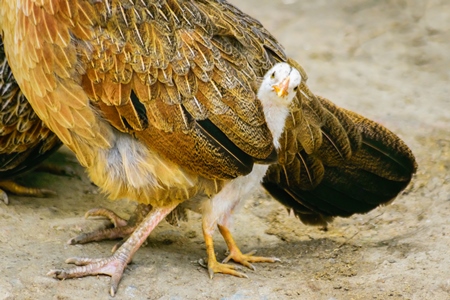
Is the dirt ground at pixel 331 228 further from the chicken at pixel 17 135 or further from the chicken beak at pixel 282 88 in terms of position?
the chicken beak at pixel 282 88

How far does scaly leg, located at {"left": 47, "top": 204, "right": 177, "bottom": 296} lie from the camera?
355cm

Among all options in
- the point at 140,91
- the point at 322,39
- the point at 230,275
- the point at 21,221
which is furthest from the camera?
the point at 322,39

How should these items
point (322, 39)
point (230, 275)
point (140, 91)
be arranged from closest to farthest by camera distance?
point (140, 91), point (230, 275), point (322, 39)

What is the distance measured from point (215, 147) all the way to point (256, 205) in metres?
1.55

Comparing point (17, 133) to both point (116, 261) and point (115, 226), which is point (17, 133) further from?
point (116, 261)

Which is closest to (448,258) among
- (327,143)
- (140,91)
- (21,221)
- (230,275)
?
(327,143)

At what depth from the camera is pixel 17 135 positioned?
4293 millimetres

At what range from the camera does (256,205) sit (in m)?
5.02

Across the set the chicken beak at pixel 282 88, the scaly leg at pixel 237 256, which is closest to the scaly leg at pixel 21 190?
the scaly leg at pixel 237 256

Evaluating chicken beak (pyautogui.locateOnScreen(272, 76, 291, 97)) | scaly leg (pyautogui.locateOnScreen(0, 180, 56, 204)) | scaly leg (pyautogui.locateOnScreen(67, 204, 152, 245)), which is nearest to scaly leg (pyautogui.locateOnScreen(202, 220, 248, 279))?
scaly leg (pyautogui.locateOnScreen(67, 204, 152, 245))

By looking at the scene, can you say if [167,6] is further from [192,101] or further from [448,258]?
[448,258]

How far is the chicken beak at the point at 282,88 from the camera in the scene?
11.5 feet

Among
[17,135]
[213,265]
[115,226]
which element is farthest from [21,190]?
[213,265]

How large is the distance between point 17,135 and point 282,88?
1.67m
